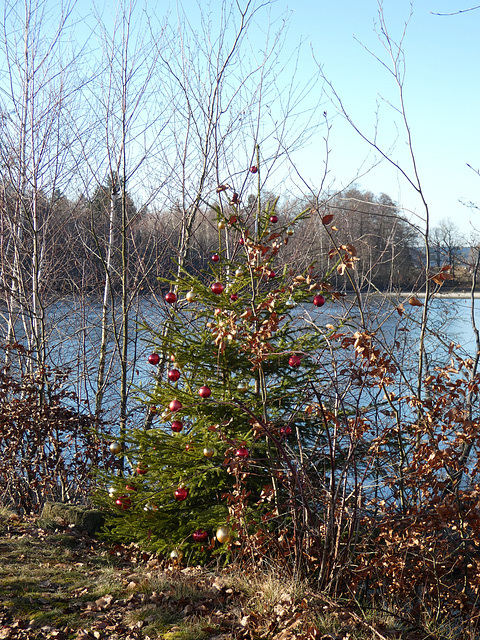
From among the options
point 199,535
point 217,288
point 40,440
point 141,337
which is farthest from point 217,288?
point 141,337

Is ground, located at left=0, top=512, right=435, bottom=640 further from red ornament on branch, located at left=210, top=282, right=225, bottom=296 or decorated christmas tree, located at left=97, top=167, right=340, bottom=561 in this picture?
red ornament on branch, located at left=210, top=282, right=225, bottom=296

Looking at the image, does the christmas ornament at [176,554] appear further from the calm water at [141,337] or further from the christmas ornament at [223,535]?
the calm water at [141,337]

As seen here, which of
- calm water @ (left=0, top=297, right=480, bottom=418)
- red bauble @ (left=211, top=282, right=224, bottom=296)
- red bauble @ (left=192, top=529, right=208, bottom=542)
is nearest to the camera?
red bauble @ (left=211, top=282, right=224, bottom=296)

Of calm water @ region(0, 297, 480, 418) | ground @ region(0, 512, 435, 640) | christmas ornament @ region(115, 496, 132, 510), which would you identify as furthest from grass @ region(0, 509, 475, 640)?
calm water @ region(0, 297, 480, 418)

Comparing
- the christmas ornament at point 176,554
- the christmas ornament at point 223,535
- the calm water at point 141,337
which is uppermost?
the calm water at point 141,337

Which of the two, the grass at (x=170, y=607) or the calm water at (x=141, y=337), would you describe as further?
the calm water at (x=141, y=337)

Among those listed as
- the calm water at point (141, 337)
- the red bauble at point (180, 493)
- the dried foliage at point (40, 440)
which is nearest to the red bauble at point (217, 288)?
the calm water at point (141, 337)

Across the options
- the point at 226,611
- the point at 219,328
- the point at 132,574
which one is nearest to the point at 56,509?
the point at 132,574

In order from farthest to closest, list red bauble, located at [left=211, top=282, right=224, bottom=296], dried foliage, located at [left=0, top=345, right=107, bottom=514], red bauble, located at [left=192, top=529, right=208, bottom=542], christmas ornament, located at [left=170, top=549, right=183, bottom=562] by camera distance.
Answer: dried foliage, located at [left=0, top=345, right=107, bottom=514], christmas ornament, located at [left=170, top=549, right=183, bottom=562], red bauble, located at [left=192, top=529, right=208, bottom=542], red bauble, located at [left=211, top=282, right=224, bottom=296]

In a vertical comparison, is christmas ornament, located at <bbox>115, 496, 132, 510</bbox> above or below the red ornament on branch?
below

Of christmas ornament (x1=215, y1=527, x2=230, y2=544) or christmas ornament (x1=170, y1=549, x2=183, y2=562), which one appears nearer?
christmas ornament (x1=215, y1=527, x2=230, y2=544)

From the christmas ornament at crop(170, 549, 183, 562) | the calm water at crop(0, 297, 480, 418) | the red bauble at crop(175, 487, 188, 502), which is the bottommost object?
the christmas ornament at crop(170, 549, 183, 562)

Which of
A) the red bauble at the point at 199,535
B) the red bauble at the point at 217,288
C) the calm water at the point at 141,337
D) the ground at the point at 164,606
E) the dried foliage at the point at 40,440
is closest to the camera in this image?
the ground at the point at 164,606

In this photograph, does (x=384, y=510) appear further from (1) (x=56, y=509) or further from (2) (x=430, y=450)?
(1) (x=56, y=509)
